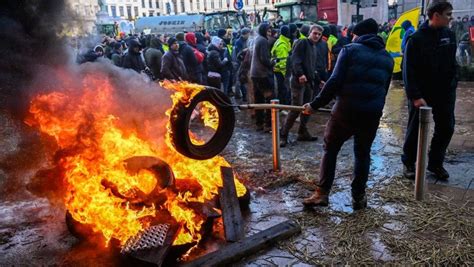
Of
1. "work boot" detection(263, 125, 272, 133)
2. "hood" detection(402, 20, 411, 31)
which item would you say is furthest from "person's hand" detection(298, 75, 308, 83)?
"hood" detection(402, 20, 411, 31)

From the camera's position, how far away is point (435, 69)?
5.05 m

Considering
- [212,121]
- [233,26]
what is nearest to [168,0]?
[233,26]

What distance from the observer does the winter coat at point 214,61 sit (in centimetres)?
1126

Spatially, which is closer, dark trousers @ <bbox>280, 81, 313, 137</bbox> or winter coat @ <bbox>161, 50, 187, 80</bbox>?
dark trousers @ <bbox>280, 81, 313, 137</bbox>

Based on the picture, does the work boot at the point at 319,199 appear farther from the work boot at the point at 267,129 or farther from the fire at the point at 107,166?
the work boot at the point at 267,129

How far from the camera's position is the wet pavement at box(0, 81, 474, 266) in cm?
383

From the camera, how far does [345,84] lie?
430 cm

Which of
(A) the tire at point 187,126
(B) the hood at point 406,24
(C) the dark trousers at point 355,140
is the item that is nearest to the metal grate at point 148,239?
(A) the tire at point 187,126

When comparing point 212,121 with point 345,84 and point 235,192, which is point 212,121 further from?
point 345,84

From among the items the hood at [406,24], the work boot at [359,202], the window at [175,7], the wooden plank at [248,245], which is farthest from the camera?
the window at [175,7]

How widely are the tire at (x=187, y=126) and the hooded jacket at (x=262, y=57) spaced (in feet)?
11.5

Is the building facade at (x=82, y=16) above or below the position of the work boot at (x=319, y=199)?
above

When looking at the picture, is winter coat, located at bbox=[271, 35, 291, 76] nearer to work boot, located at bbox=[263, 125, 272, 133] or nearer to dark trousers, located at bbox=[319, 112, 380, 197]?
work boot, located at bbox=[263, 125, 272, 133]

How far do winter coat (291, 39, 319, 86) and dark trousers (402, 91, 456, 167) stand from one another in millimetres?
2384
